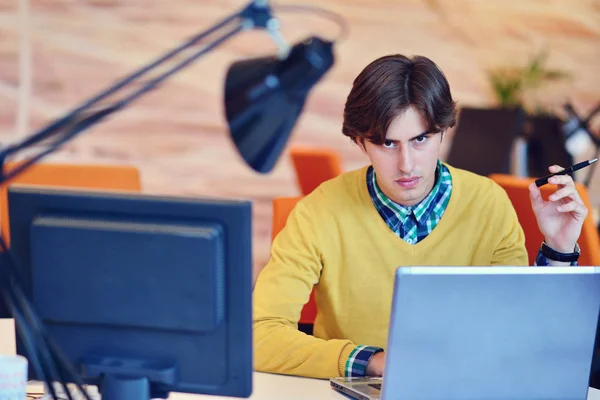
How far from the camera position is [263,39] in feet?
17.3

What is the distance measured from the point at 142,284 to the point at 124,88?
31cm

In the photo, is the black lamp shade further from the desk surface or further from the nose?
the nose

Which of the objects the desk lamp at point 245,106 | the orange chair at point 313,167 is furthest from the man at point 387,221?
the orange chair at point 313,167

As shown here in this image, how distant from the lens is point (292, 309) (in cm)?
193

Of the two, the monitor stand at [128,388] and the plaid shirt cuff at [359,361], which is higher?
the plaid shirt cuff at [359,361]

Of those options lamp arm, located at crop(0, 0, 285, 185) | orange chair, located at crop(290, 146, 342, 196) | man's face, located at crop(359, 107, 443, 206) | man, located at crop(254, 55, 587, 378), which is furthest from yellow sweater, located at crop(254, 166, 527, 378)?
orange chair, located at crop(290, 146, 342, 196)

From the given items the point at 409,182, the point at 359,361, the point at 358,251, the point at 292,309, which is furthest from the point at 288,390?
the point at 409,182

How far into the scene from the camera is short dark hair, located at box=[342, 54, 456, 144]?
1925mm

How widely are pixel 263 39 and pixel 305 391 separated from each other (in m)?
3.83

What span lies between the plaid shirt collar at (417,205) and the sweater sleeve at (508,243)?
13 cm

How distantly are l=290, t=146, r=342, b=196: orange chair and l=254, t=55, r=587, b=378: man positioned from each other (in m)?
2.07

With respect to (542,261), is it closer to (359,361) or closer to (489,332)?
(359,361)

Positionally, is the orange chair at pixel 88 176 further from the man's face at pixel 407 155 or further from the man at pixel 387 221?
the man's face at pixel 407 155

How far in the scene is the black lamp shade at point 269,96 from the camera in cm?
119
